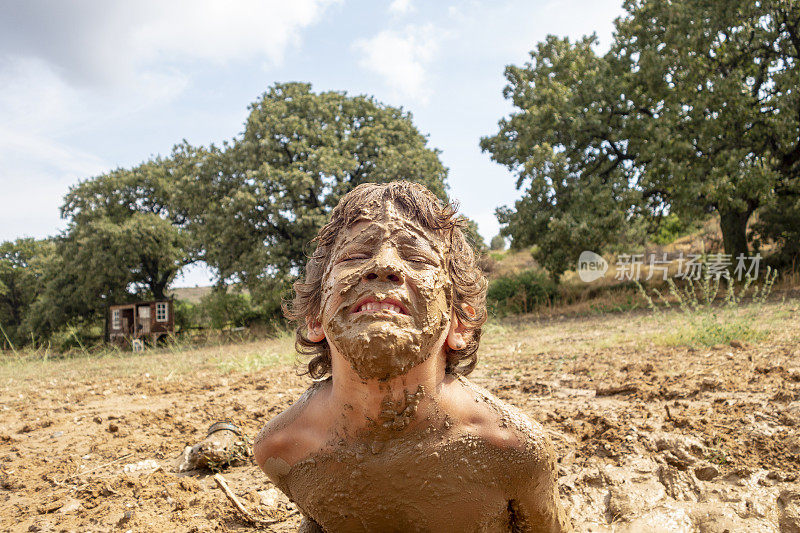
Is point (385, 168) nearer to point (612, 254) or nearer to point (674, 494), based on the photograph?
point (612, 254)

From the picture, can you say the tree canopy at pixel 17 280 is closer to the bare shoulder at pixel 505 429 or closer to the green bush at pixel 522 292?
the green bush at pixel 522 292

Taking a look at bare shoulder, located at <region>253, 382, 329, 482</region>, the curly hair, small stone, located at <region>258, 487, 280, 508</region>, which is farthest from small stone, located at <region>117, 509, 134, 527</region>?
the curly hair

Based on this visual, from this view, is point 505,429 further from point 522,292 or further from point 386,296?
point 522,292

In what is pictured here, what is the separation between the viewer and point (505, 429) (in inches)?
70.6

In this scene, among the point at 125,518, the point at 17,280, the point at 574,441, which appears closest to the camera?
the point at 125,518

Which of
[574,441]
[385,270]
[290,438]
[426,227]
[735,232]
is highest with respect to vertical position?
[735,232]

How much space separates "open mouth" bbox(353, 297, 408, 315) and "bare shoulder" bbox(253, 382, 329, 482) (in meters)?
0.54

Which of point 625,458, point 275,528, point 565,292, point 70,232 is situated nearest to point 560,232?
point 565,292

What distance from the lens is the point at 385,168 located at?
16.0m

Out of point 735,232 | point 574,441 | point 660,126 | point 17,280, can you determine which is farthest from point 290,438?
point 17,280

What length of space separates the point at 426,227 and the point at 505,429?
80cm

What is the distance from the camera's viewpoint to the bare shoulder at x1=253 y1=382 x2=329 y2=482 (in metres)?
1.88

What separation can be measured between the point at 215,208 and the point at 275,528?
15.0 metres

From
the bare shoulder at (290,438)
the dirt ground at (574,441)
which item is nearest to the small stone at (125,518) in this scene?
the dirt ground at (574,441)
